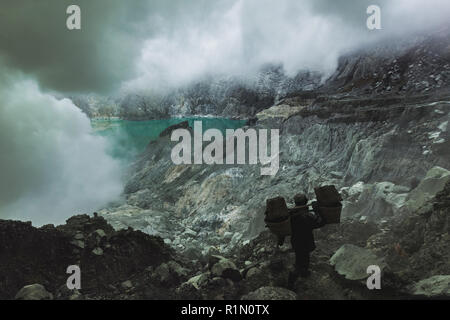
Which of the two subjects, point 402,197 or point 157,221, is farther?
point 157,221

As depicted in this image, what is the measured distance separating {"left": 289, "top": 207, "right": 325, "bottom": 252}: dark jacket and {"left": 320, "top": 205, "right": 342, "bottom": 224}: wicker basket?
0.35ft

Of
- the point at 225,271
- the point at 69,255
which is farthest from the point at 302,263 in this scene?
the point at 69,255

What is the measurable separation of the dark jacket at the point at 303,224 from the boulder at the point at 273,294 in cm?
100

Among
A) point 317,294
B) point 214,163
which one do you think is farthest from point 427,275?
point 214,163

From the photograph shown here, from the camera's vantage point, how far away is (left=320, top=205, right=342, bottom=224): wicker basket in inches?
244

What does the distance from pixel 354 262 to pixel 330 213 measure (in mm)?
1654

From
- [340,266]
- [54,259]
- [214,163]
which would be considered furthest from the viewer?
[214,163]

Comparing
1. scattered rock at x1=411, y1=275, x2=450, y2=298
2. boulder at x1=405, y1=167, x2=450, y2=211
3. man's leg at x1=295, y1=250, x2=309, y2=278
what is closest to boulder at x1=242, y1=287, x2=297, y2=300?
man's leg at x1=295, y1=250, x2=309, y2=278

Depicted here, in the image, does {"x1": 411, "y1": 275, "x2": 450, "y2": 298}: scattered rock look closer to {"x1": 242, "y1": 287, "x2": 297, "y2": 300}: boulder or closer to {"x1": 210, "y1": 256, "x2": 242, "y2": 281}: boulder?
{"x1": 242, "y1": 287, "x2": 297, "y2": 300}: boulder

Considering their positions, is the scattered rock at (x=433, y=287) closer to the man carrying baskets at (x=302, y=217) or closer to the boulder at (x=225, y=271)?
the man carrying baskets at (x=302, y=217)

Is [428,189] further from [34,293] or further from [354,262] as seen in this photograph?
[34,293]

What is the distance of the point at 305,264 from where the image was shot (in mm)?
6875

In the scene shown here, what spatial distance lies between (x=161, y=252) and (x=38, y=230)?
10.8 ft

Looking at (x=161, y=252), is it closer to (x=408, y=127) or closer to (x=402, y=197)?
(x=402, y=197)
